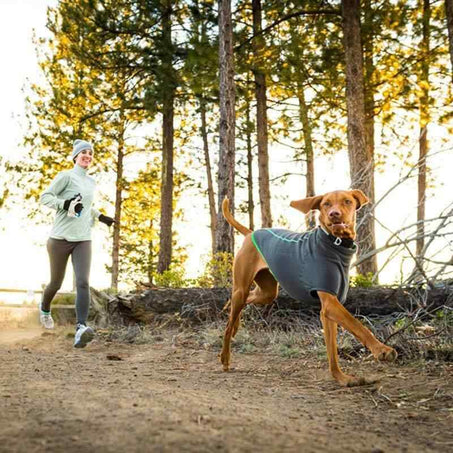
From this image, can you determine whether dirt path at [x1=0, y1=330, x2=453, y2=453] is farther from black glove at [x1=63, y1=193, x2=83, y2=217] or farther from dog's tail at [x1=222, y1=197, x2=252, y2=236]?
black glove at [x1=63, y1=193, x2=83, y2=217]

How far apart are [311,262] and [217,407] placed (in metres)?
1.47

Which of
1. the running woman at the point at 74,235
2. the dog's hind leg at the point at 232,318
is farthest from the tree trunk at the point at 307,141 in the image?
the dog's hind leg at the point at 232,318

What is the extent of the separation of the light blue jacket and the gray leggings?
96 mm

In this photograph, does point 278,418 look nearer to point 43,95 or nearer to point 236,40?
point 236,40

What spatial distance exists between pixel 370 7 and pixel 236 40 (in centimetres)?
339

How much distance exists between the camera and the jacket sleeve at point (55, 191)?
19.8 feet

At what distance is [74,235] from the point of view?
6.06m

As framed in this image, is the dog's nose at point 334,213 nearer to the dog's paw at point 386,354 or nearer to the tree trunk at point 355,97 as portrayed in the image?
the dog's paw at point 386,354

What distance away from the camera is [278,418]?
2785 millimetres

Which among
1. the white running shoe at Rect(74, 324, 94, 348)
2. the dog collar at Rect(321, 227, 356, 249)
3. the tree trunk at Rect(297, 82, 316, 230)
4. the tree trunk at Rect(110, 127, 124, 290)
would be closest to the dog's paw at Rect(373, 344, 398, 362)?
the dog collar at Rect(321, 227, 356, 249)

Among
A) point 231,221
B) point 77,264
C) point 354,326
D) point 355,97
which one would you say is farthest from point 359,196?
point 355,97

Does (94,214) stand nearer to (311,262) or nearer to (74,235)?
(74,235)

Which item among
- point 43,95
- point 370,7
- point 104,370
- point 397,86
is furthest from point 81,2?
point 104,370

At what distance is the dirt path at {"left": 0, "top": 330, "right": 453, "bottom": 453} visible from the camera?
219cm
